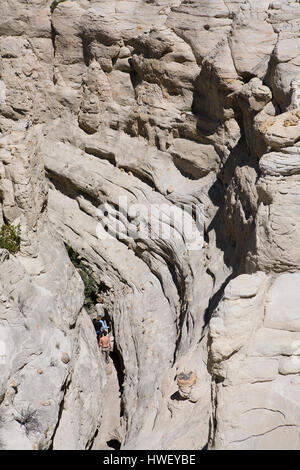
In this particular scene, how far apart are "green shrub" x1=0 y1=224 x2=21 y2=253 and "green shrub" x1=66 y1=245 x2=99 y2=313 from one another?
2876 mm

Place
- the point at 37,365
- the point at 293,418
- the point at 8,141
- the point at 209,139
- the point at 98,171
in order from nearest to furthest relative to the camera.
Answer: the point at 293,418 < the point at 37,365 < the point at 8,141 < the point at 209,139 < the point at 98,171

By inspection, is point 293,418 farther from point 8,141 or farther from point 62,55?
point 62,55

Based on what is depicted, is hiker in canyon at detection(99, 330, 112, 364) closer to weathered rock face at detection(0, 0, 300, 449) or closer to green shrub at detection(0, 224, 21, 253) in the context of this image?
weathered rock face at detection(0, 0, 300, 449)

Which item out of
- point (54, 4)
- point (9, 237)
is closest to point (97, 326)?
point (9, 237)

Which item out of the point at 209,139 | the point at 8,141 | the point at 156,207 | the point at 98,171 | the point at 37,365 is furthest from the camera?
the point at 98,171

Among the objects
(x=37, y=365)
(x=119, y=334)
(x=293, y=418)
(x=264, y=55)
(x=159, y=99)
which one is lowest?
(x=119, y=334)

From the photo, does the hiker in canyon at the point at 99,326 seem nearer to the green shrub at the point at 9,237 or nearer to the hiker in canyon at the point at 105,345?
the hiker in canyon at the point at 105,345

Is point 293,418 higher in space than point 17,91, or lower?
lower

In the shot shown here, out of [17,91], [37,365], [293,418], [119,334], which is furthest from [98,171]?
[293,418]

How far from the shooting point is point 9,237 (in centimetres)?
1135

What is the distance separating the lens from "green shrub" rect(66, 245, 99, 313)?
550 inches

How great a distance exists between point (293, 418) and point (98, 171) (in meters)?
8.74

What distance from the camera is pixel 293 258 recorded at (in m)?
9.06

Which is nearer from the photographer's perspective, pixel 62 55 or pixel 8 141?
pixel 8 141
